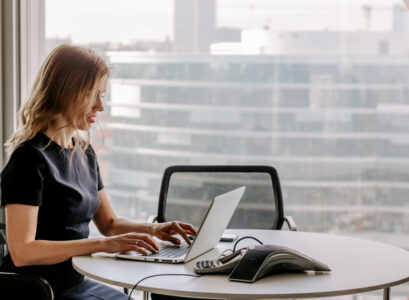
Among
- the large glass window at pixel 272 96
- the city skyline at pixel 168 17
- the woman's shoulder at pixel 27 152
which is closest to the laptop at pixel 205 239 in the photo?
the woman's shoulder at pixel 27 152

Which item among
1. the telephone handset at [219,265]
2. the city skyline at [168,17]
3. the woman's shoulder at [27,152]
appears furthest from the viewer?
the city skyline at [168,17]

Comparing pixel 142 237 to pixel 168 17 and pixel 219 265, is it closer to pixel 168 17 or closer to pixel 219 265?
pixel 219 265

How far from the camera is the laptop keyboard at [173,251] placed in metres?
1.73

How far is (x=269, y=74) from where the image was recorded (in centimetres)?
304

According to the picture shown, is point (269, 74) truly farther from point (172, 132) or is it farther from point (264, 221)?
point (264, 221)

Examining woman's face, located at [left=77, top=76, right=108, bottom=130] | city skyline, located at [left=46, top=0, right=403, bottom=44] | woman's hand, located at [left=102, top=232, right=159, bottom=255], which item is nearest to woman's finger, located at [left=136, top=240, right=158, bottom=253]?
woman's hand, located at [left=102, top=232, right=159, bottom=255]

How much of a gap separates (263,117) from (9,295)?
1698mm

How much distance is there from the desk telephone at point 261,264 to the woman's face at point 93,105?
0.60 metres

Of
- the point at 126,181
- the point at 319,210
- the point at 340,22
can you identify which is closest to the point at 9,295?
the point at 126,181

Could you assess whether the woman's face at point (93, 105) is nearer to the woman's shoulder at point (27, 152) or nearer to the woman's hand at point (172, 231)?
the woman's shoulder at point (27, 152)

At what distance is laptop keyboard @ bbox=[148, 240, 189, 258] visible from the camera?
1.73m

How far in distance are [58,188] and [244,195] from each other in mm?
930

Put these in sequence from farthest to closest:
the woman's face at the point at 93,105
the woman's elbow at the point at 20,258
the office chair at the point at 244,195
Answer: the office chair at the point at 244,195
the woman's face at the point at 93,105
the woman's elbow at the point at 20,258

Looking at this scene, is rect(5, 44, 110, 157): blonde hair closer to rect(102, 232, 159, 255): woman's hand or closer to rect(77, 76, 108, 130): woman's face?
rect(77, 76, 108, 130): woman's face
